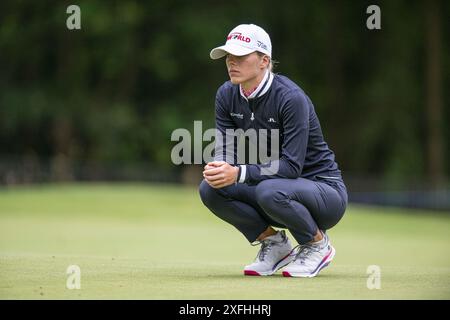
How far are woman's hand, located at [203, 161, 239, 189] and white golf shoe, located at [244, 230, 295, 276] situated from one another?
2.50ft

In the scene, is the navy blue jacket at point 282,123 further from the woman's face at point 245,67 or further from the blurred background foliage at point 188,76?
the blurred background foliage at point 188,76

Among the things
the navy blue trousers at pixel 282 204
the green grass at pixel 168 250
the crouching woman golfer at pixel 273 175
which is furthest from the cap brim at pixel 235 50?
the green grass at pixel 168 250

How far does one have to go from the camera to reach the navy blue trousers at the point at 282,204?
6344 mm

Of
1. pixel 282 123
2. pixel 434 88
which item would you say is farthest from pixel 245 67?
pixel 434 88

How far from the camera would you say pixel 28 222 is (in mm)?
17859

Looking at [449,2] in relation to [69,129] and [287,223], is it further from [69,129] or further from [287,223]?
[287,223]

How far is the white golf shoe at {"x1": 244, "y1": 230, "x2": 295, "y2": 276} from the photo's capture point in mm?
6727

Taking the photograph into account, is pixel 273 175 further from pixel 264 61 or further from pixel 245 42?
pixel 245 42

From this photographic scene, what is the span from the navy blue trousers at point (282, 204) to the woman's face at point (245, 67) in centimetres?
75

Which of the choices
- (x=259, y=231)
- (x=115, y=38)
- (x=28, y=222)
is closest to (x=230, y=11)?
(x=115, y=38)

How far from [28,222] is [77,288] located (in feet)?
41.2

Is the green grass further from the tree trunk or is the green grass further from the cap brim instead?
the tree trunk

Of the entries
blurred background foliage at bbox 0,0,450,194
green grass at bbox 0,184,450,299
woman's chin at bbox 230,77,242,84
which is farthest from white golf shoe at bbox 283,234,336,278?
Answer: blurred background foliage at bbox 0,0,450,194

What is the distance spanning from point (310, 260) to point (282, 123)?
1.01 meters
